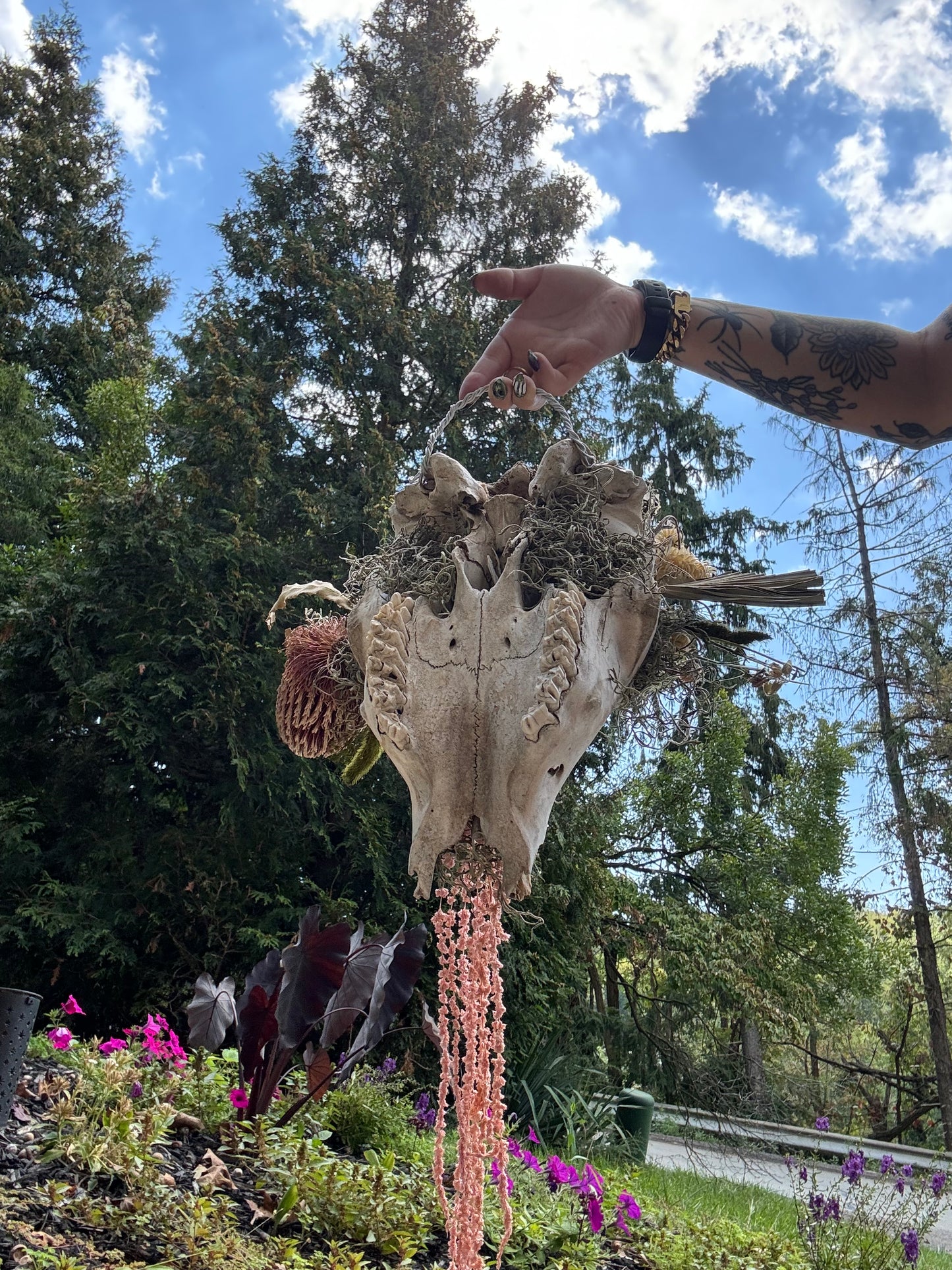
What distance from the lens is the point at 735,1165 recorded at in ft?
23.7

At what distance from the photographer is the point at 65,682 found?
6.72 meters

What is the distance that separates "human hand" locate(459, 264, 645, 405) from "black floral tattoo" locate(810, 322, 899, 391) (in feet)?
1.32

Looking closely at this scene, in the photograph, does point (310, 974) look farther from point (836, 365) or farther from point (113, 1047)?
point (836, 365)

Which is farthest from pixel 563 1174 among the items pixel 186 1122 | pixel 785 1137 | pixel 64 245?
pixel 64 245

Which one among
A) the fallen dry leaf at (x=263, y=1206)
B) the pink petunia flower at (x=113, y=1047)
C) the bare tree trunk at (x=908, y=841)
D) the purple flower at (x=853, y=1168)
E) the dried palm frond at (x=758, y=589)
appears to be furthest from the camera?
the bare tree trunk at (x=908, y=841)

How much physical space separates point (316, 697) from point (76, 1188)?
4.76 ft

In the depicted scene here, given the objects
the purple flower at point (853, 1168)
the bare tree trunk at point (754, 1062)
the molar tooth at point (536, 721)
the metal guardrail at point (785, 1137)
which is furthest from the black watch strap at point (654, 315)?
the bare tree trunk at point (754, 1062)

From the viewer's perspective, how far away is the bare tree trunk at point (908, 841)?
9.21 meters

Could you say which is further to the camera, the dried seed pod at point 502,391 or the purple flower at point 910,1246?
the purple flower at point 910,1246

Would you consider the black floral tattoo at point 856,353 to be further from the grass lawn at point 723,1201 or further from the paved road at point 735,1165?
the paved road at point 735,1165

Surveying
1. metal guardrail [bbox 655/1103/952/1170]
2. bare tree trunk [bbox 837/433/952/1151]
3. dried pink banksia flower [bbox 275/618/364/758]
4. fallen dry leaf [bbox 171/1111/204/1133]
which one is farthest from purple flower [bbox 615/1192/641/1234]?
bare tree trunk [bbox 837/433/952/1151]

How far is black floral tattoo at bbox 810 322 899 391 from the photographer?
1.70m

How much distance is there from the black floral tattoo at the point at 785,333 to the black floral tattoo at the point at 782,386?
5 cm

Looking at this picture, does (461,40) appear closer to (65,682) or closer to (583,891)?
(65,682)
